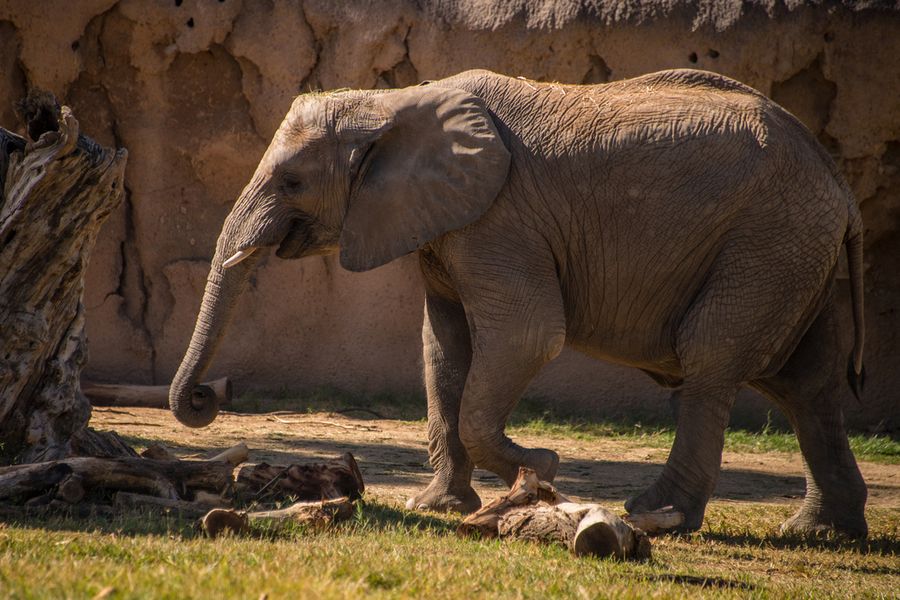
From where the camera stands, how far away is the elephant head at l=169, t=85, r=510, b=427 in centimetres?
648

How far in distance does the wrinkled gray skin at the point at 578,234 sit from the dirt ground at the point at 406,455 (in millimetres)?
1169

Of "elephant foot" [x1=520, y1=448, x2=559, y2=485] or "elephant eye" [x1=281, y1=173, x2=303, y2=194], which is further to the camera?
"elephant eye" [x1=281, y1=173, x2=303, y2=194]

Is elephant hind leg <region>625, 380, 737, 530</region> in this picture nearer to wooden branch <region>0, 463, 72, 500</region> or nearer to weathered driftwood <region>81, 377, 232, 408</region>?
wooden branch <region>0, 463, 72, 500</region>

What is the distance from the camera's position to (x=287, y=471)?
19.6 feet

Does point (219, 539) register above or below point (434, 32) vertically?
below

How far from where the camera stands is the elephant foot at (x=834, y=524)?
6.71 metres

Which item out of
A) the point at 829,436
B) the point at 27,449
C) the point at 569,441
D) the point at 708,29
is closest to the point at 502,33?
the point at 708,29

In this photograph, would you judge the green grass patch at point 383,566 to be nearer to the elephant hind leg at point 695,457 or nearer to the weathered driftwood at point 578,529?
the weathered driftwood at point 578,529

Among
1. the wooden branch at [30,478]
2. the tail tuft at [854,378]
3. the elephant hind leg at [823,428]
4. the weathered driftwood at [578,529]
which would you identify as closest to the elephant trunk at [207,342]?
the wooden branch at [30,478]

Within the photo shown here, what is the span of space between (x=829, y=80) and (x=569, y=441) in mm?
4378

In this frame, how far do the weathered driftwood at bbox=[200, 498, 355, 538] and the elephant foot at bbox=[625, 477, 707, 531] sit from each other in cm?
168

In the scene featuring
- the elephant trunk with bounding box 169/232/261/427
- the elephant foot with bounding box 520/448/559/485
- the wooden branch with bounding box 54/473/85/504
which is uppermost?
the elephant trunk with bounding box 169/232/261/427

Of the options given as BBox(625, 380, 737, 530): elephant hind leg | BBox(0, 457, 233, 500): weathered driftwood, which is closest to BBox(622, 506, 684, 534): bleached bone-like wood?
BBox(625, 380, 737, 530): elephant hind leg

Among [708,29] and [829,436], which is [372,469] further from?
[708,29]
